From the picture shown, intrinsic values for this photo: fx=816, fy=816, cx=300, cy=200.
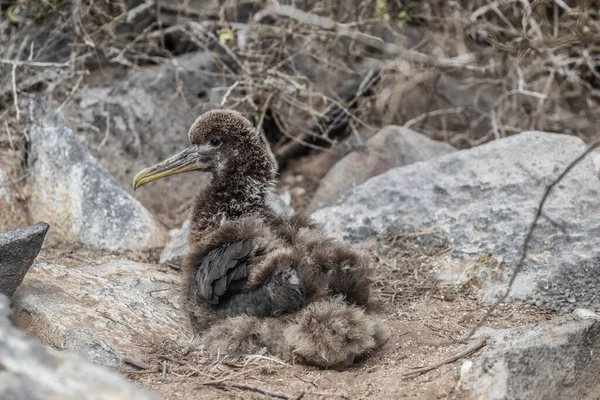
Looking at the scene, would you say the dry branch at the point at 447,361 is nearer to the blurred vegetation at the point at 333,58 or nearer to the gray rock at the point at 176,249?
the gray rock at the point at 176,249

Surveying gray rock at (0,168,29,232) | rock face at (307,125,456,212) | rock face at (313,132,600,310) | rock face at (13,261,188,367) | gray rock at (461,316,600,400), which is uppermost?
gray rock at (461,316,600,400)

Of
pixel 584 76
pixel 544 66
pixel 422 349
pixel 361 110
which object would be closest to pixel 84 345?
pixel 422 349

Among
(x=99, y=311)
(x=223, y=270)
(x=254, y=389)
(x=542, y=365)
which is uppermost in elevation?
(x=542, y=365)

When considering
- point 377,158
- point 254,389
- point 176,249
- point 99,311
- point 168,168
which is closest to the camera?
point 254,389

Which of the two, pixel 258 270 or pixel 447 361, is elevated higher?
pixel 258 270

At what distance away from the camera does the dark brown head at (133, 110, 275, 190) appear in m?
5.29

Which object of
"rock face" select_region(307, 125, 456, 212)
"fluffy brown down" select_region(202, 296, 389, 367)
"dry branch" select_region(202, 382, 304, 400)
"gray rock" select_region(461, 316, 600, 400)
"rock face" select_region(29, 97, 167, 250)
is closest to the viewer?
"gray rock" select_region(461, 316, 600, 400)

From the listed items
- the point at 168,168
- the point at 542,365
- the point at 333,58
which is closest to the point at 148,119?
the point at 333,58

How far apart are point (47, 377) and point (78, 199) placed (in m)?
4.49

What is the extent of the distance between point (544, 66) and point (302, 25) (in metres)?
2.72

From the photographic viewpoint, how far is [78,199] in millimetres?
6824

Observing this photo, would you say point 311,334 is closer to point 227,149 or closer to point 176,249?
point 227,149

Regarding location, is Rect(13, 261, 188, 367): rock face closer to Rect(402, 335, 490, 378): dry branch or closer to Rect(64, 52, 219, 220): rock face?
Rect(402, 335, 490, 378): dry branch

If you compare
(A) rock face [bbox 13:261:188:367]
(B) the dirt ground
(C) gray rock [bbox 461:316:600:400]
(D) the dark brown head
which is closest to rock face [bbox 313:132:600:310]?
(B) the dirt ground
